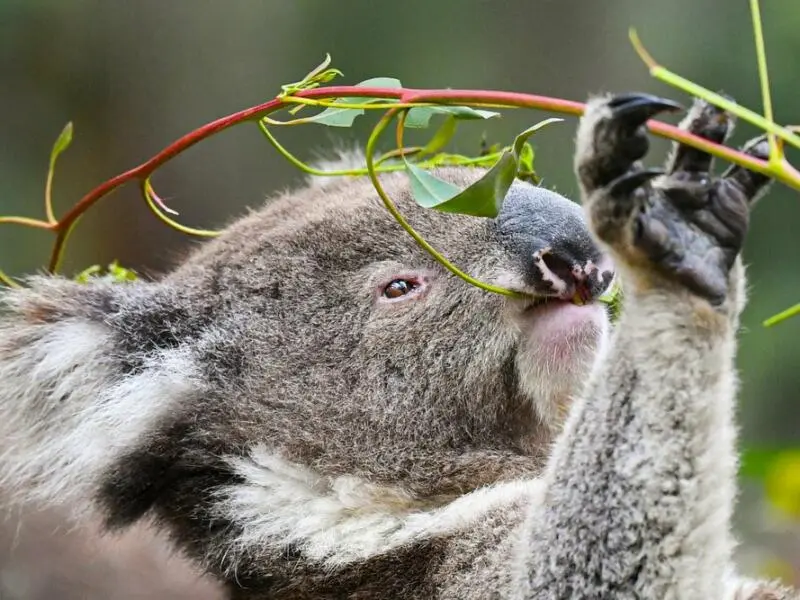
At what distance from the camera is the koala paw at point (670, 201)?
1522 mm

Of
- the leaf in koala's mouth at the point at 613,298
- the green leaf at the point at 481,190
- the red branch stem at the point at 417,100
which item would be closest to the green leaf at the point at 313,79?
the red branch stem at the point at 417,100

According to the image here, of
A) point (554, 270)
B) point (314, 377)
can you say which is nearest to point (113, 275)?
point (314, 377)

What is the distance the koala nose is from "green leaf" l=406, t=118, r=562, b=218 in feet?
0.98

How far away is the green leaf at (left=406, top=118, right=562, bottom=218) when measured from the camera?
1.86 m

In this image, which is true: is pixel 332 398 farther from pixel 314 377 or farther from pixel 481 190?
pixel 481 190

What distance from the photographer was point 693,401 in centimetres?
162

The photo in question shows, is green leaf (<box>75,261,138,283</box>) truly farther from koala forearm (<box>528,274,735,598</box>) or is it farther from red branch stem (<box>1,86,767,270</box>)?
koala forearm (<box>528,274,735,598</box>)

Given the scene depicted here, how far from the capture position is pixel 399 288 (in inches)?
95.8

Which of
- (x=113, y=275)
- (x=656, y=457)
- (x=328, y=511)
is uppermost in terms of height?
(x=656, y=457)

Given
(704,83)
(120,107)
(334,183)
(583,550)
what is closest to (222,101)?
(120,107)

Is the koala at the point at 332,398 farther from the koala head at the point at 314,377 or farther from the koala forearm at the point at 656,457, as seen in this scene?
the koala forearm at the point at 656,457

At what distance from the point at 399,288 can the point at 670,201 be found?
975mm

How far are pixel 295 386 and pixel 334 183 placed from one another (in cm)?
89

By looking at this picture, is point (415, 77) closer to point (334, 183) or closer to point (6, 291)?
point (334, 183)
